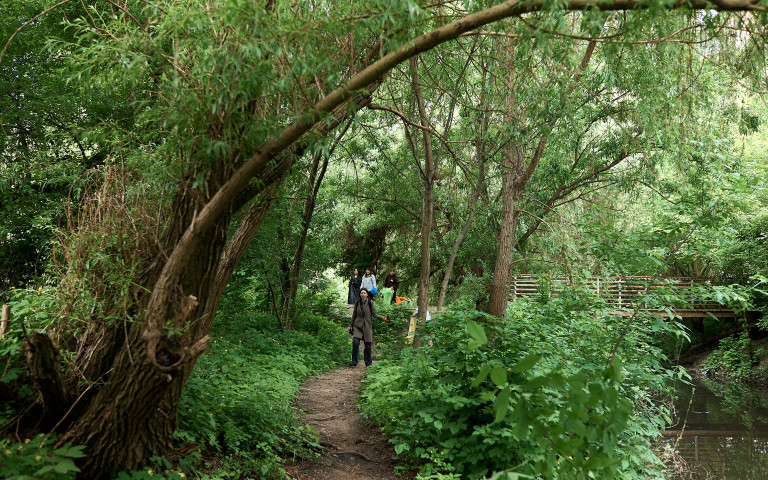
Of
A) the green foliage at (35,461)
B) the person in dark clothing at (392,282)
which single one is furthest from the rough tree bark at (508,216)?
the person in dark clothing at (392,282)

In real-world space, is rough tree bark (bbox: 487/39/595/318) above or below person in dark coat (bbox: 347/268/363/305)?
above

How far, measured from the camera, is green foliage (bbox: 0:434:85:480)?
2.66m

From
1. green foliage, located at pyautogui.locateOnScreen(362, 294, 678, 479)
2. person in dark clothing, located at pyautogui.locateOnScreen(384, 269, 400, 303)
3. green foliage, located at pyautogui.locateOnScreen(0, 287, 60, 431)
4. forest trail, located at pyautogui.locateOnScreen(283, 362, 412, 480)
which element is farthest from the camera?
person in dark clothing, located at pyautogui.locateOnScreen(384, 269, 400, 303)

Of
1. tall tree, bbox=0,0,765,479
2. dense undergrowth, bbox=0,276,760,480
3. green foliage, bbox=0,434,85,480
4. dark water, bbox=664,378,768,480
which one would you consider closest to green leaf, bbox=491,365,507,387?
dense undergrowth, bbox=0,276,760,480

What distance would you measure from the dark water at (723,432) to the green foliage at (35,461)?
612cm

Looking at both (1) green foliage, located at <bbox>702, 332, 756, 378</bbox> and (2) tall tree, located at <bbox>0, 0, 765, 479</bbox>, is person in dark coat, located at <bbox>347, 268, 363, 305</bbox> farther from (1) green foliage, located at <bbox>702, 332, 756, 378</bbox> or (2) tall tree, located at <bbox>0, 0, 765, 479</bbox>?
(1) green foliage, located at <bbox>702, 332, 756, 378</bbox>

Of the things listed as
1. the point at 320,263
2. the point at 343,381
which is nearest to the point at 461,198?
the point at 320,263

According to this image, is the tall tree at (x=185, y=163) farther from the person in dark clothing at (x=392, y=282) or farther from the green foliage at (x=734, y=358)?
the green foliage at (x=734, y=358)

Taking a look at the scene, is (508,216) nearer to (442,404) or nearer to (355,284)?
(442,404)

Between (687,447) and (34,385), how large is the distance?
34.1 ft

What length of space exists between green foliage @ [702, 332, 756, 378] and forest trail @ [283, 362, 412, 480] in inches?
565

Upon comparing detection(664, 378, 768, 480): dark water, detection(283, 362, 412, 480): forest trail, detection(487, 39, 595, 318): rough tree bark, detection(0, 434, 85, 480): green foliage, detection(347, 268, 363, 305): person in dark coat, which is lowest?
detection(664, 378, 768, 480): dark water

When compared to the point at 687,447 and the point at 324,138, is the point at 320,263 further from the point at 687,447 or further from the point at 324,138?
the point at 324,138

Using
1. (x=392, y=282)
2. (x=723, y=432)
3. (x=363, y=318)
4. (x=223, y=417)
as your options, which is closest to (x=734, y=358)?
(x=723, y=432)
